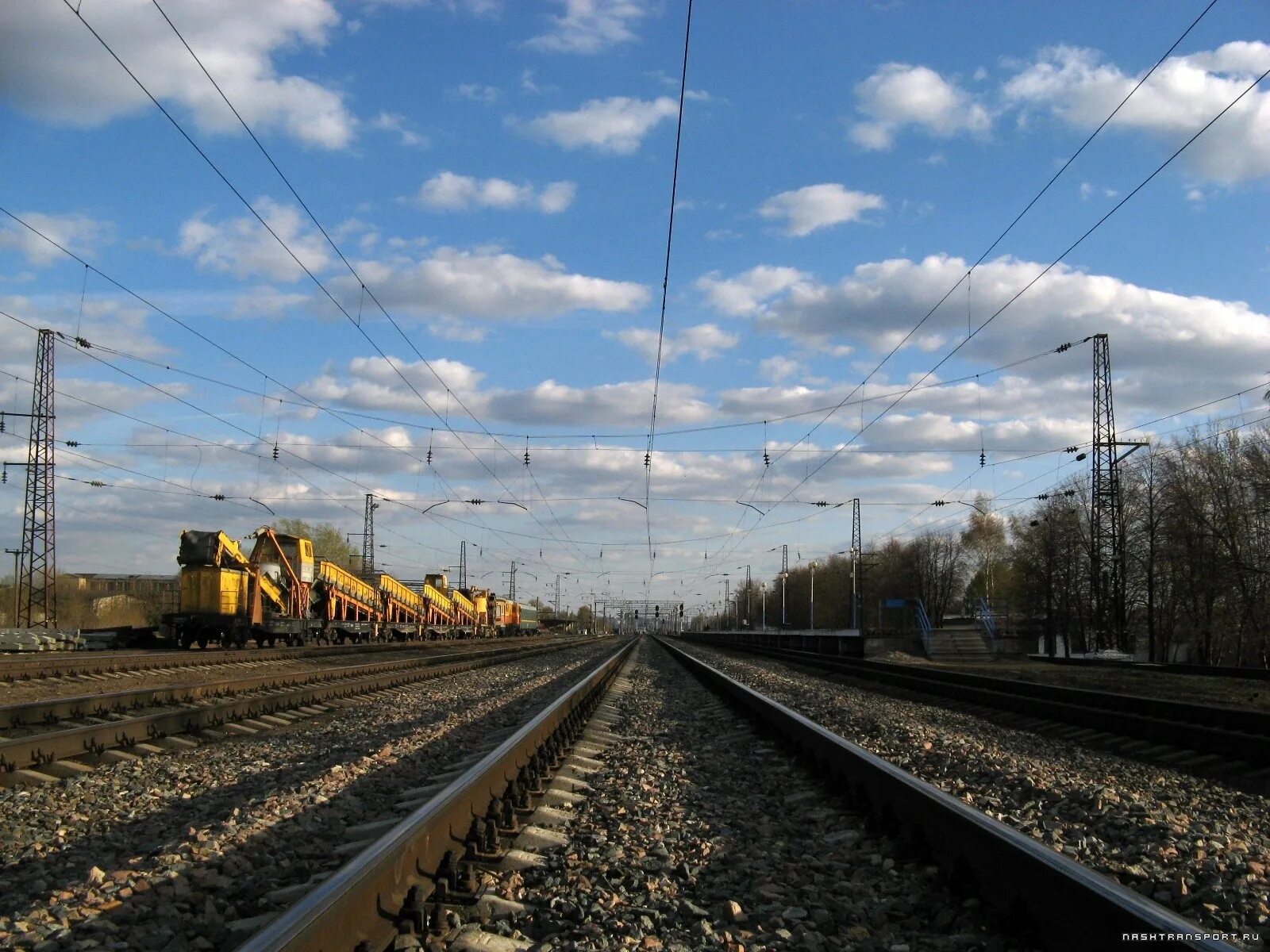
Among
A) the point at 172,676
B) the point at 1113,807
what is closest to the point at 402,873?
the point at 1113,807

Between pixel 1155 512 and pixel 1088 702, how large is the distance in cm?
4146

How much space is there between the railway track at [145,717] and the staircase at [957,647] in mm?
33204

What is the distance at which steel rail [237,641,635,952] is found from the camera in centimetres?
320

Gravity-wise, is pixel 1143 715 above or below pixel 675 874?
below

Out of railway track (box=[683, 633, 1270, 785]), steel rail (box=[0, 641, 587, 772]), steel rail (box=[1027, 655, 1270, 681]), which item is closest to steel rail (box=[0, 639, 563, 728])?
steel rail (box=[0, 641, 587, 772])

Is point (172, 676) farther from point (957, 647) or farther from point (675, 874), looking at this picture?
point (957, 647)

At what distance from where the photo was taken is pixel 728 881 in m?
4.75

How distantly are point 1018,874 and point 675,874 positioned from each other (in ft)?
5.63

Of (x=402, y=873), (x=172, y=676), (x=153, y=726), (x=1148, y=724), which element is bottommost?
(x=172, y=676)

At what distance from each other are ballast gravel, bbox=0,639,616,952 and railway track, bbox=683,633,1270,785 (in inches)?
278

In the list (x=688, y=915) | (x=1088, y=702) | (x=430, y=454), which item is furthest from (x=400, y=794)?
(x=430, y=454)

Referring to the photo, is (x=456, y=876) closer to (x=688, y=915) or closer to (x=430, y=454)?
(x=688, y=915)

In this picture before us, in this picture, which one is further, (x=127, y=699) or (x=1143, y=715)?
(x=1143, y=715)

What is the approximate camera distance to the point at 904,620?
253ft
